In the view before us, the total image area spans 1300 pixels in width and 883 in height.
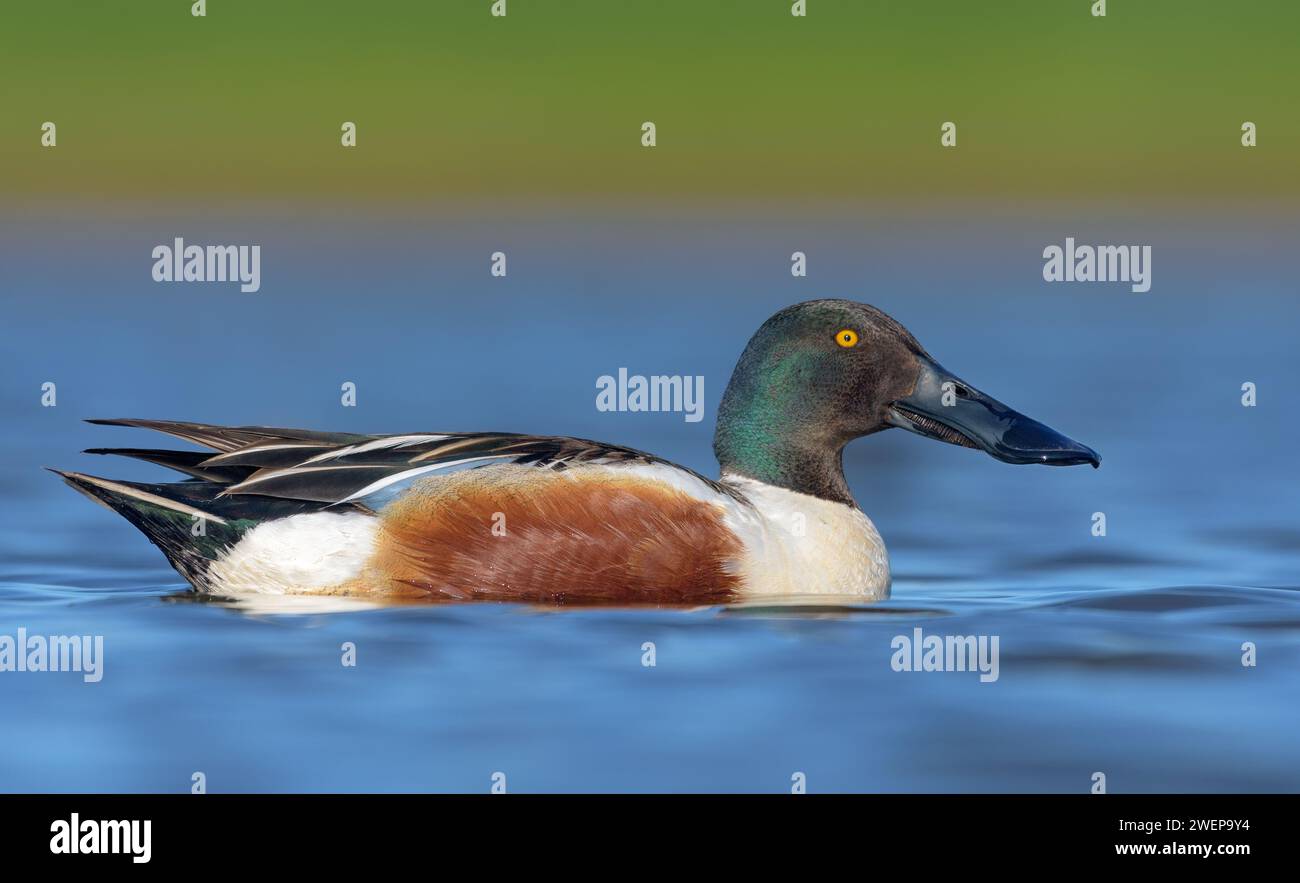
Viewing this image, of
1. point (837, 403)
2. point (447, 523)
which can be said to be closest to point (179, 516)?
point (447, 523)

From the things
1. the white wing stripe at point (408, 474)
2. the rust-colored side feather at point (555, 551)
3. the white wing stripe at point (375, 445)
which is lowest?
the rust-colored side feather at point (555, 551)

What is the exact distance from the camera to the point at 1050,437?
832 cm

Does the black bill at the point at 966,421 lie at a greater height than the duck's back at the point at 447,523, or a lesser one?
greater

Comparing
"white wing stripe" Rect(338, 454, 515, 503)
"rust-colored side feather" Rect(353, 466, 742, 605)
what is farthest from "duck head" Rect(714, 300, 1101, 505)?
"white wing stripe" Rect(338, 454, 515, 503)

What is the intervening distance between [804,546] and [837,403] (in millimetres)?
634

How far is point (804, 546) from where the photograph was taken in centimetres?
804

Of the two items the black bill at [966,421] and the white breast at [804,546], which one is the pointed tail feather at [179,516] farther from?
the black bill at [966,421]

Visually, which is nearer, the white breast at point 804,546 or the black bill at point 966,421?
the white breast at point 804,546

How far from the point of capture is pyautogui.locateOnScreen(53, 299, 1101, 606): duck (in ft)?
25.5

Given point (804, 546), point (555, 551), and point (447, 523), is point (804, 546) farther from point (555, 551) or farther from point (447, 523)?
point (447, 523)

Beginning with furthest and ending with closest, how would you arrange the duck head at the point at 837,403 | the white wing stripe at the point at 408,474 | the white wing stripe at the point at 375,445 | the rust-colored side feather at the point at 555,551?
the duck head at the point at 837,403, the white wing stripe at the point at 375,445, the white wing stripe at the point at 408,474, the rust-colored side feather at the point at 555,551

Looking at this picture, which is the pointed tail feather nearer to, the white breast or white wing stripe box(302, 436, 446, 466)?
white wing stripe box(302, 436, 446, 466)

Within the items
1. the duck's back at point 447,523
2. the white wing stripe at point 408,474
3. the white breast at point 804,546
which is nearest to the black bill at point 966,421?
the white breast at point 804,546

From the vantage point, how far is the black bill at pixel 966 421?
27.2 feet
